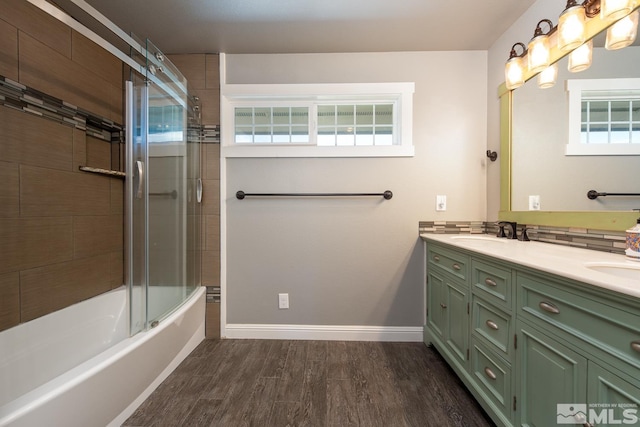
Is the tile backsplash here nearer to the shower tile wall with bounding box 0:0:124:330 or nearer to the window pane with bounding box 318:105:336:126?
the window pane with bounding box 318:105:336:126

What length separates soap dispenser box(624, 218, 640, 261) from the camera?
1048 millimetres

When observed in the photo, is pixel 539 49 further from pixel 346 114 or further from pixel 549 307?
pixel 549 307

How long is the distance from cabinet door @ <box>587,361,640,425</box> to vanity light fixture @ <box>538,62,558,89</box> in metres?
1.46

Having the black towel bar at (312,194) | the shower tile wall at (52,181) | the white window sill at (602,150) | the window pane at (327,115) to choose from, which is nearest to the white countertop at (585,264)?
the white window sill at (602,150)

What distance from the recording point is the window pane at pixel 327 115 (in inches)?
83.7

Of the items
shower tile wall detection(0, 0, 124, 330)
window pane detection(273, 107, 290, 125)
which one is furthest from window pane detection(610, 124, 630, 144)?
shower tile wall detection(0, 0, 124, 330)

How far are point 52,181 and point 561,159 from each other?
2.79 meters

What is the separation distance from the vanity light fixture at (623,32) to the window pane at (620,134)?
0.34m

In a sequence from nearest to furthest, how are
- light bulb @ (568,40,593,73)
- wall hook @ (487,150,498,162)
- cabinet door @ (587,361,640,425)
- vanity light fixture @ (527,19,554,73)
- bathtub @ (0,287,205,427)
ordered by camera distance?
cabinet door @ (587,361,640,425) < bathtub @ (0,287,205,427) < light bulb @ (568,40,593,73) < vanity light fixture @ (527,19,554,73) < wall hook @ (487,150,498,162)

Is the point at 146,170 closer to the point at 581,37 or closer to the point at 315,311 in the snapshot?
the point at 315,311

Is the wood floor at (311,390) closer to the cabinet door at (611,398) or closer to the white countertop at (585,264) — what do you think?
the cabinet door at (611,398)

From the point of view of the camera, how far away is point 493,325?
1.18 meters

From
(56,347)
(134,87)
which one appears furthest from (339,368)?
(134,87)

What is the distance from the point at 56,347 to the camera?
4.62 feet
